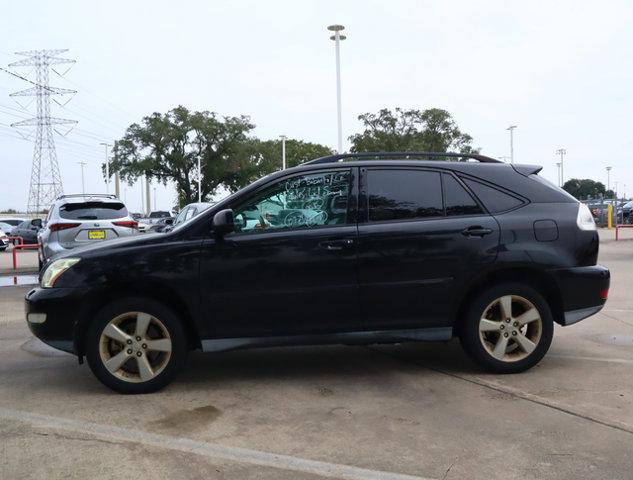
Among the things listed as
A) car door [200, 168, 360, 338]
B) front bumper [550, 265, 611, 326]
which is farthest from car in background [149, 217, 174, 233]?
front bumper [550, 265, 611, 326]

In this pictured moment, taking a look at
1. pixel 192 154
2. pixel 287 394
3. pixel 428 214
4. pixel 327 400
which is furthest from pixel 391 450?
pixel 192 154

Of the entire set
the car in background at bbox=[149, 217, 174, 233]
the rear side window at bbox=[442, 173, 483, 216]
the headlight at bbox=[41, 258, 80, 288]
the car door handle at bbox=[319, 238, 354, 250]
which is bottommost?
the headlight at bbox=[41, 258, 80, 288]

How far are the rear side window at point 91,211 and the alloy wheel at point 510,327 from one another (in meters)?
8.28

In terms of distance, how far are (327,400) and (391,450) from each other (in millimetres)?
973

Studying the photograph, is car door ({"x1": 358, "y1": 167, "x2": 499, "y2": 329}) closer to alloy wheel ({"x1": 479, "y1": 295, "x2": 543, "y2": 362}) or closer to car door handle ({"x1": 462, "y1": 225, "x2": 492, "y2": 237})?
car door handle ({"x1": 462, "y1": 225, "x2": 492, "y2": 237})

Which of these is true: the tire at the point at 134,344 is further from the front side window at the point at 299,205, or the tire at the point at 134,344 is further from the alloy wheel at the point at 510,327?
the alloy wheel at the point at 510,327

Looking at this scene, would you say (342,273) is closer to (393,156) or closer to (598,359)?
(393,156)

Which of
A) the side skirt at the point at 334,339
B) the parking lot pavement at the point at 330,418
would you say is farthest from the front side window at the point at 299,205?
the parking lot pavement at the point at 330,418

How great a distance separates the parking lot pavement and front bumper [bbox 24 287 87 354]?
45cm

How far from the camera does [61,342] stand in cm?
446

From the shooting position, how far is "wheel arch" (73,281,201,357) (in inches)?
177

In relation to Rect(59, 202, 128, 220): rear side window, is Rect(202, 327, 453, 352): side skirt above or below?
below

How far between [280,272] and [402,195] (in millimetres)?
1195

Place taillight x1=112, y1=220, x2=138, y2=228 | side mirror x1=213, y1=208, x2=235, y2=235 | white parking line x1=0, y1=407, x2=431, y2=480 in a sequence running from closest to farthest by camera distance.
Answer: white parking line x1=0, y1=407, x2=431, y2=480 → side mirror x1=213, y1=208, x2=235, y2=235 → taillight x1=112, y1=220, x2=138, y2=228
